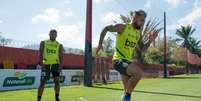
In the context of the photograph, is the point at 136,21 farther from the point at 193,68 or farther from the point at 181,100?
the point at 193,68

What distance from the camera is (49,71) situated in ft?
33.2

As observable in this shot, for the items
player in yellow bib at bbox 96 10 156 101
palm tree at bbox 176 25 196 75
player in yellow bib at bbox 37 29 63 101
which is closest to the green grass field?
player in yellow bib at bbox 37 29 63 101

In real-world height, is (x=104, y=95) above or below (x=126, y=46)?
below

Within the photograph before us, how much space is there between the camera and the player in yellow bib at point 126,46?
7.45 meters

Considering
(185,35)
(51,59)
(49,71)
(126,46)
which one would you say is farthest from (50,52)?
(185,35)

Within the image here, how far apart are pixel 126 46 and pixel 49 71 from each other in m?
3.07

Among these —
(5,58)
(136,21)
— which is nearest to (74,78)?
(5,58)

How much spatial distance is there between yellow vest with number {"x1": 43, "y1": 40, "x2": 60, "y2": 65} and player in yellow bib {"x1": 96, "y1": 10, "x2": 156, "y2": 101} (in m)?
2.89

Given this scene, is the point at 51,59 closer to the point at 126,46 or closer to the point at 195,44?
the point at 126,46

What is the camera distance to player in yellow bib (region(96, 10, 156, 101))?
745 cm

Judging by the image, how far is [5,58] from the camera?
28.5 m

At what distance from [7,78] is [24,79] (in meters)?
1.37

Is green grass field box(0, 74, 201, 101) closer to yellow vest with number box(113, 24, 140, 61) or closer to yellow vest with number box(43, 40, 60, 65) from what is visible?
yellow vest with number box(43, 40, 60, 65)

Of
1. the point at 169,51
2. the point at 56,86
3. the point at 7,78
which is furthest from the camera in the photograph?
the point at 169,51
